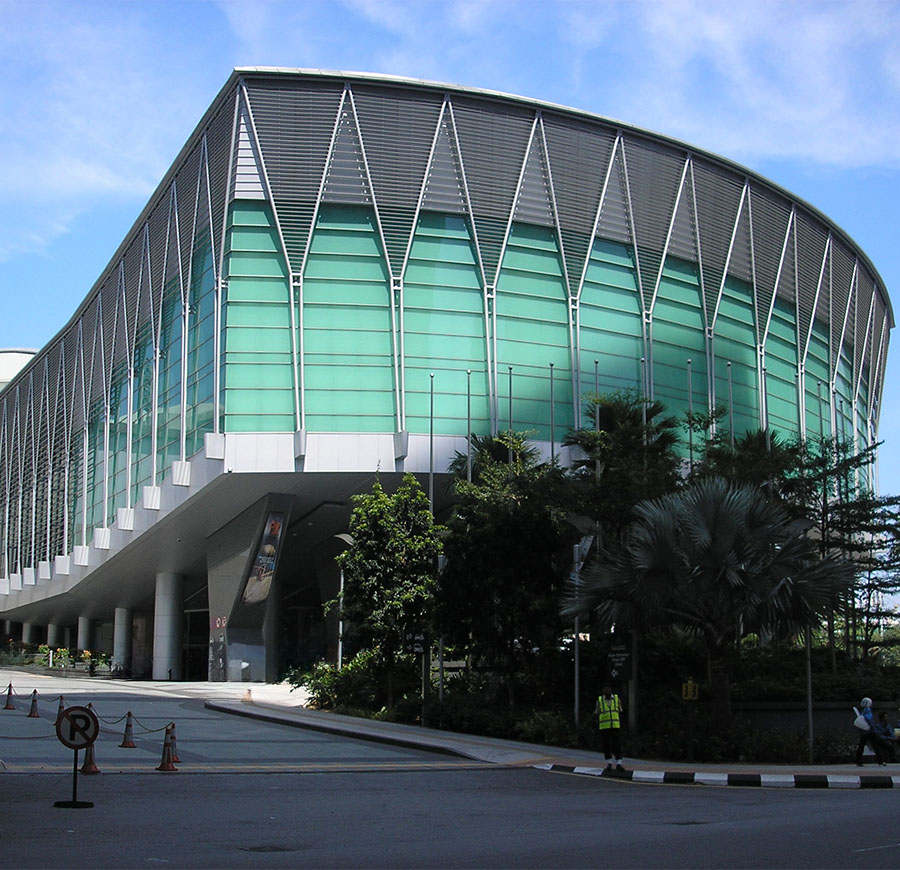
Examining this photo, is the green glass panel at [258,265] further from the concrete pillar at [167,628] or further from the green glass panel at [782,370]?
the green glass panel at [782,370]

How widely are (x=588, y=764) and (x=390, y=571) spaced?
38.9 ft

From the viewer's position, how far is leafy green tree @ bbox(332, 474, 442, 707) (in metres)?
31.1

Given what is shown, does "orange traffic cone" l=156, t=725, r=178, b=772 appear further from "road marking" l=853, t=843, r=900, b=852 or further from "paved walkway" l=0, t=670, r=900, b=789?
"road marking" l=853, t=843, r=900, b=852

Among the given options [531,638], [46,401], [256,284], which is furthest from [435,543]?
[46,401]

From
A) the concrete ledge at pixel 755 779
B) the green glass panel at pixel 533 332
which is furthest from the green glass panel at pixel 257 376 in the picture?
the concrete ledge at pixel 755 779

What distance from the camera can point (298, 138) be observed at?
48.6 metres

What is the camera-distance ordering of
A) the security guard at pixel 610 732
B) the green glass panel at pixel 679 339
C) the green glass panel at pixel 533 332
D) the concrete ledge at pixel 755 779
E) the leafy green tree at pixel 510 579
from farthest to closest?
the green glass panel at pixel 679 339
the green glass panel at pixel 533 332
the leafy green tree at pixel 510 579
the security guard at pixel 610 732
the concrete ledge at pixel 755 779

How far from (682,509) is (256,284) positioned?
30.2 m

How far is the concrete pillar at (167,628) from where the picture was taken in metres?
59.3

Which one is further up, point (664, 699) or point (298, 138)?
point (298, 138)

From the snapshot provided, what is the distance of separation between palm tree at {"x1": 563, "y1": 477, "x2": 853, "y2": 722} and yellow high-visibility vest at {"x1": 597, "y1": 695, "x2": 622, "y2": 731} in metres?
2.39

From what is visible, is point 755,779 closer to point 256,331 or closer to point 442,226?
point 256,331

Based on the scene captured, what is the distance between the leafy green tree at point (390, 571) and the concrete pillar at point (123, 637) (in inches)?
1778

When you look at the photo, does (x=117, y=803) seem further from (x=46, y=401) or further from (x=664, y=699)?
(x=46, y=401)
